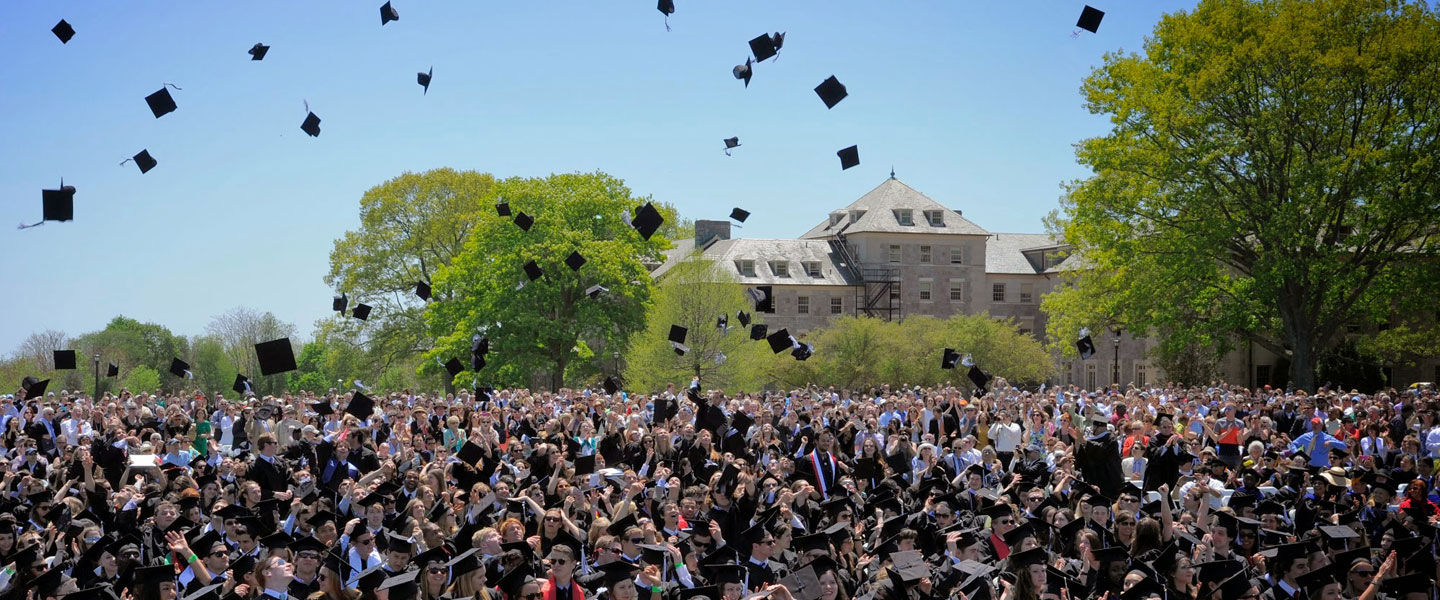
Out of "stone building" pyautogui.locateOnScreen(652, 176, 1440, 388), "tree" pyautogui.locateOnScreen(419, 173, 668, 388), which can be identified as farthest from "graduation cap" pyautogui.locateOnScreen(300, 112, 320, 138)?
"stone building" pyautogui.locateOnScreen(652, 176, 1440, 388)

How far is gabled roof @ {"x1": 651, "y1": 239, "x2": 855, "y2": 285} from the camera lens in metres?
65.6

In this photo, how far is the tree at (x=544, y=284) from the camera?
148 feet

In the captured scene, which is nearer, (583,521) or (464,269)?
(583,521)

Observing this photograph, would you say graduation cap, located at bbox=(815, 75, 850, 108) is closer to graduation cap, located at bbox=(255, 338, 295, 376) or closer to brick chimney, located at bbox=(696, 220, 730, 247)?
graduation cap, located at bbox=(255, 338, 295, 376)

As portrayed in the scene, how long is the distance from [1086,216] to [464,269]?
73.2 ft

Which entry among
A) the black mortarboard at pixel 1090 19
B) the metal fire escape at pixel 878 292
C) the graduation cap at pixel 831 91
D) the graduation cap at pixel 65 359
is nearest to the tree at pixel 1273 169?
the black mortarboard at pixel 1090 19

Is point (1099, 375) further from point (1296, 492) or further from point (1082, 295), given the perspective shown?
point (1296, 492)

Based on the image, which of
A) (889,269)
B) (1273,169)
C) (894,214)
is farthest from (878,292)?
(1273,169)

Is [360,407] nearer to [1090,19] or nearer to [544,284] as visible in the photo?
[1090,19]

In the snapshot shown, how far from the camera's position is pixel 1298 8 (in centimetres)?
3372

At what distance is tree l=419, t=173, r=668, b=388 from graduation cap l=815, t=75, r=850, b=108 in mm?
25182

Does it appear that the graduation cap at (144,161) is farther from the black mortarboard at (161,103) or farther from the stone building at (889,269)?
the stone building at (889,269)

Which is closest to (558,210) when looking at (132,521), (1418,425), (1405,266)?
(1405,266)

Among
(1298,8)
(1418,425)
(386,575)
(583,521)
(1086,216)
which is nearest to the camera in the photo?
(386,575)
